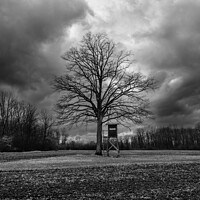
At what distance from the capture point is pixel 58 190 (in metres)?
8.49

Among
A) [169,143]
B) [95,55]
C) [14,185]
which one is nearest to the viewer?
[14,185]

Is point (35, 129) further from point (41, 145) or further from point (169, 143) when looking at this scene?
point (169, 143)

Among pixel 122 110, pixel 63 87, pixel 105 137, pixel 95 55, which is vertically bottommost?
pixel 105 137

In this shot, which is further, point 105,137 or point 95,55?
point 95,55

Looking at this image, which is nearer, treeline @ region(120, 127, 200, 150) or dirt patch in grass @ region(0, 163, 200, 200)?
dirt patch in grass @ region(0, 163, 200, 200)

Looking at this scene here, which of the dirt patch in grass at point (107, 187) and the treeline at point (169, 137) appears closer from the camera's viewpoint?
the dirt patch in grass at point (107, 187)

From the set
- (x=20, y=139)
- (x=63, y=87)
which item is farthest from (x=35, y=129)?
(x=63, y=87)

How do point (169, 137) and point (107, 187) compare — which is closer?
point (107, 187)

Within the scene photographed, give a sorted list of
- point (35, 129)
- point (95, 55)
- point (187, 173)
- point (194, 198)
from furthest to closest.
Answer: point (35, 129) → point (95, 55) → point (187, 173) → point (194, 198)

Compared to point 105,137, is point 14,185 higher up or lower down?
lower down

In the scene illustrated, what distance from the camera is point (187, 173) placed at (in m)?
11.9

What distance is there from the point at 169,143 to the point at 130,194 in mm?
100004

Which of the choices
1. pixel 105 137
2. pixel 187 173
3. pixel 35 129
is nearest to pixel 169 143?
pixel 35 129

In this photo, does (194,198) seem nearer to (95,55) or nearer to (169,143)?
(95,55)
